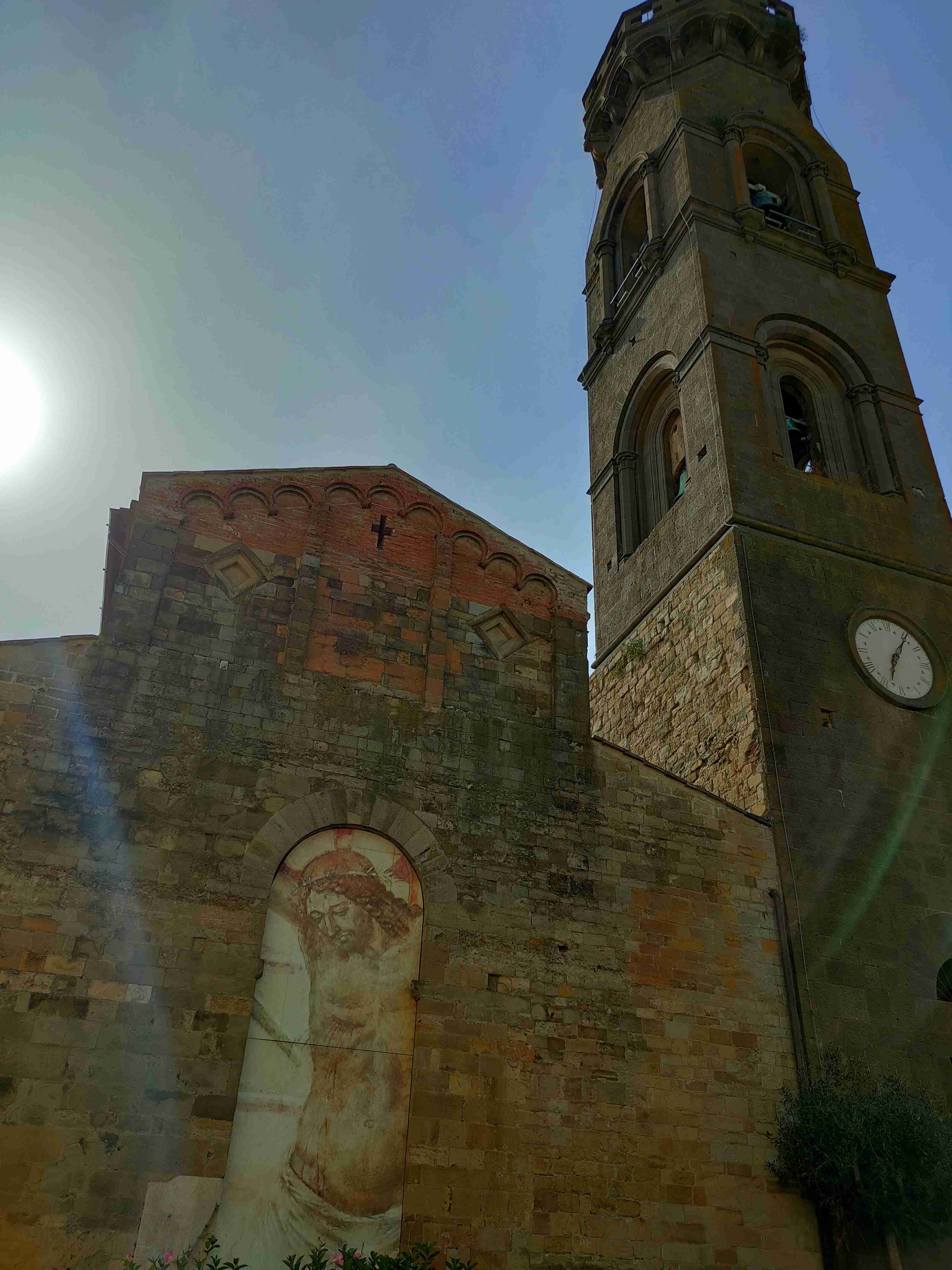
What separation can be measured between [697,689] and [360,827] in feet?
18.3

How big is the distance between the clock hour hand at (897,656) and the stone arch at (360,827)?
665cm

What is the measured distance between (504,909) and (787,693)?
462 cm

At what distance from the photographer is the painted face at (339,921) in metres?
8.67

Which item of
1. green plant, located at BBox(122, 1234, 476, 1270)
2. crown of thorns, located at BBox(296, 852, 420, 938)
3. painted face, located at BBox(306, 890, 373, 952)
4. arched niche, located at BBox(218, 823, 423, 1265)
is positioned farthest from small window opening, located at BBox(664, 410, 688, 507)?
green plant, located at BBox(122, 1234, 476, 1270)

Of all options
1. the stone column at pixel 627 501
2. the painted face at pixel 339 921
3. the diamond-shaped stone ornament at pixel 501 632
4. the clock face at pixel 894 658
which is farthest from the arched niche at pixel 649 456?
the painted face at pixel 339 921

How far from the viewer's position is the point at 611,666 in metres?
15.8

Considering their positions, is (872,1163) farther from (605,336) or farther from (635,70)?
(635,70)

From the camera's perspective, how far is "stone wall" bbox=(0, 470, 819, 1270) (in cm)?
753

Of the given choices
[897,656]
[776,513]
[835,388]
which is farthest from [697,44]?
[897,656]

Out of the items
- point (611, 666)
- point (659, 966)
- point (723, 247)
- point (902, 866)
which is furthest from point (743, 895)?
point (723, 247)

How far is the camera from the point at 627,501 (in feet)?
55.5

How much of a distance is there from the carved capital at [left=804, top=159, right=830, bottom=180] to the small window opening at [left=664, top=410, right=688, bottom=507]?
6.38 m

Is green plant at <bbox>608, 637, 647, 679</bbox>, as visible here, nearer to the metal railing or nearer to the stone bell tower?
the stone bell tower

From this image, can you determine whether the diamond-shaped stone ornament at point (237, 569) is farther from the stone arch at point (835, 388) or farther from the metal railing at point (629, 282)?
the metal railing at point (629, 282)
